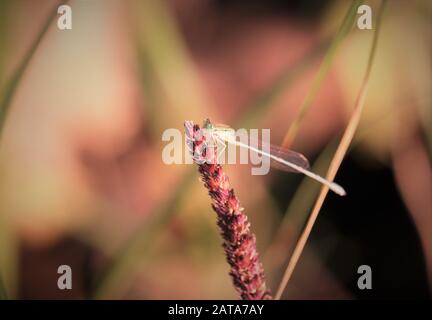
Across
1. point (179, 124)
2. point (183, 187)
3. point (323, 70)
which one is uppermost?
point (323, 70)

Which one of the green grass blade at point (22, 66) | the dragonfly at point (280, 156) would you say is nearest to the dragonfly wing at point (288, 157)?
the dragonfly at point (280, 156)

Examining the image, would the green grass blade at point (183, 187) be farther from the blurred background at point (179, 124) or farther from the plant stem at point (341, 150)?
the plant stem at point (341, 150)

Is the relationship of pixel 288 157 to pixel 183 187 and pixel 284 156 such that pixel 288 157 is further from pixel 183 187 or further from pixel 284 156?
pixel 183 187

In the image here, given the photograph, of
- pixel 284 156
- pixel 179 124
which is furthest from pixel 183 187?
pixel 284 156

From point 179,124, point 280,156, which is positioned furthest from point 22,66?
point 280,156

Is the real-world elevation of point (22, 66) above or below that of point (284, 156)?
above
